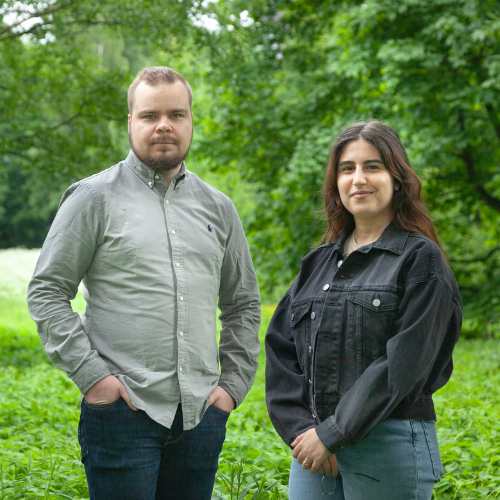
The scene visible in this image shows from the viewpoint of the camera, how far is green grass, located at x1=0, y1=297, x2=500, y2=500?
3.65 meters

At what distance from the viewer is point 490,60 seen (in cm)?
812

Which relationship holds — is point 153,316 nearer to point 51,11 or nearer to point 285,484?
point 285,484

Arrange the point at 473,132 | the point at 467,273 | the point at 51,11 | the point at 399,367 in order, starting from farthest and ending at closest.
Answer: the point at 467,273, the point at 473,132, the point at 51,11, the point at 399,367

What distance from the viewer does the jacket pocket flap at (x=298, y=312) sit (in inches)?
89.4

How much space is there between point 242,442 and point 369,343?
2821 mm

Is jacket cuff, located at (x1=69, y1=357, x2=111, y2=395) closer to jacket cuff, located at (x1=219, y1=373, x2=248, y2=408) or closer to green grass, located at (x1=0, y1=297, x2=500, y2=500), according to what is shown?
jacket cuff, located at (x1=219, y1=373, x2=248, y2=408)

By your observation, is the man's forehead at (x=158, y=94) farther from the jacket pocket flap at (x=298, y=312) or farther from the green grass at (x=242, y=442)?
the green grass at (x=242, y=442)

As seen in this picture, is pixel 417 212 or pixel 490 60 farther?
pixel 490 60

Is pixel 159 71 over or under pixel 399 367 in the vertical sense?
over

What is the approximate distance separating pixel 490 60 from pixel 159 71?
6.88m

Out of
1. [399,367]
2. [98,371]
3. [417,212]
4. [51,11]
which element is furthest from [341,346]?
[51,11]

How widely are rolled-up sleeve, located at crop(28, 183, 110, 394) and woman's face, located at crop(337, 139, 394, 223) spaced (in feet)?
3.07

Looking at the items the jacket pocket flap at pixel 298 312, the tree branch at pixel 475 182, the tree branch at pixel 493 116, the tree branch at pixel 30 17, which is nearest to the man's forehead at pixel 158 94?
the jacket pocket flap at pixel 298 312

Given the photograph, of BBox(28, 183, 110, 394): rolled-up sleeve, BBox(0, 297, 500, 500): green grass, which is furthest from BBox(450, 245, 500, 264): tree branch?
BBox(28, 183, 110, 394): rolled-up sleeve
